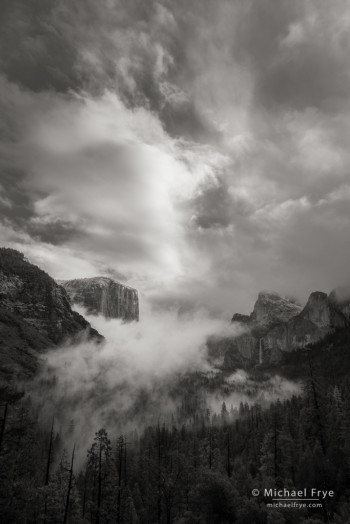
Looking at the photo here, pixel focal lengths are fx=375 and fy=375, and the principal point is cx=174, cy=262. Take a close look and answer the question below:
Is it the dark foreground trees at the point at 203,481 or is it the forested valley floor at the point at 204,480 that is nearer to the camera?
the forested valley floor at the point at 204,480

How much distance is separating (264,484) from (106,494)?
2057 centimetres

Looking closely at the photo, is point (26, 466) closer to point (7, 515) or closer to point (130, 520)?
point (7, 515)

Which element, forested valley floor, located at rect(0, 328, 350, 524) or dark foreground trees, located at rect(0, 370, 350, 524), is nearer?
forested valley floor, located at rect(0, 328, 350, 524)

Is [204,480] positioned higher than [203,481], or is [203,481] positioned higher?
[204,480]

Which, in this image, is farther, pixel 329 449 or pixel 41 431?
pixel 41 431

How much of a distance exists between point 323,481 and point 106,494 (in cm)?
2736

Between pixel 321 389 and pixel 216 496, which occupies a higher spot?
pixel 321 389

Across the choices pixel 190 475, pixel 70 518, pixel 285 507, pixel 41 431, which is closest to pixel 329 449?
pixel 285 507

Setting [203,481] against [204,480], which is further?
[203,481]

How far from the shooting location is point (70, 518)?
46.4m

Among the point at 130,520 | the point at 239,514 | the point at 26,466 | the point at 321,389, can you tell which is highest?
the point at 321,389

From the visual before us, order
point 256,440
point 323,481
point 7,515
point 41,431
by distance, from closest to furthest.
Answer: point 7,515 → point 323,481 → point 256,440 → point 41,431

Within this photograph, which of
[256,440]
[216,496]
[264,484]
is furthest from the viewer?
[256,440]

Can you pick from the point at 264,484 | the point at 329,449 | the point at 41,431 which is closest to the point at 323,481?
the point at 329,449
